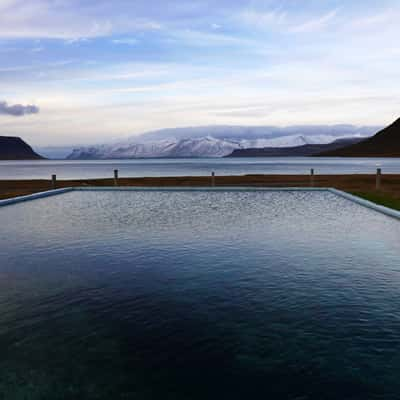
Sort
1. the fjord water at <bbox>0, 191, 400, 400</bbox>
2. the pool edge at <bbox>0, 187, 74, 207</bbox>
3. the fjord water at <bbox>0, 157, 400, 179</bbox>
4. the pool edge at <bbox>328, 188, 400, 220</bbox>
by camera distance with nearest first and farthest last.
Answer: the fjord water at <bbox>0, 191, 400, 400</bbox>
the pool edge at <bbox>328, 188, 400, 220</bbox>
the pool edge at <bbox>0, 187, 74, 207</bbox>
the fjord water at <bbox>0, 157, 400, 179</bbox>

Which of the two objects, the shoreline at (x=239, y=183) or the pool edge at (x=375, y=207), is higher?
the shoreline at (x=239, y=183)

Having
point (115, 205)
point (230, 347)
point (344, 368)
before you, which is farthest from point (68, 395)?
point (115, 205)

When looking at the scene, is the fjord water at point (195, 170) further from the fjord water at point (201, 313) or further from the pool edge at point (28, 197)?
the fjord water at point (201, 313)

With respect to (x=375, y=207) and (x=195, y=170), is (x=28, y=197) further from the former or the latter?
(x=195, y=170)

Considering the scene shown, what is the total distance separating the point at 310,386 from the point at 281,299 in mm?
2286

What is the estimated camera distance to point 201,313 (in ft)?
19.0

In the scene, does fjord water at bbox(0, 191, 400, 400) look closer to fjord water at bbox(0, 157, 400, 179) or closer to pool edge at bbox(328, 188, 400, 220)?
pool edge at bbox(328, 188, 400, 220)

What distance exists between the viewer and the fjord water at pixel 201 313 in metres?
4.12

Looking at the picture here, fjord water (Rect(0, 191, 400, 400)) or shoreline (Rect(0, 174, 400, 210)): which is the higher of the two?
shoreline (Rect(0, 174, 400, 210))

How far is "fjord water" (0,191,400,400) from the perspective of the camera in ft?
13.5

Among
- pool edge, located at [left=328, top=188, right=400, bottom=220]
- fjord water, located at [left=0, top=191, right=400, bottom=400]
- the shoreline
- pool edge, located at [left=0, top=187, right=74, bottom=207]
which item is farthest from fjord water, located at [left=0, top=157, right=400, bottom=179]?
fjord water, located at [left=0, top=191, right=400, bottom=400]

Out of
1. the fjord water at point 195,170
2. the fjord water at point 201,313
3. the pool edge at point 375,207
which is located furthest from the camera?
the fjord water at point 195,170

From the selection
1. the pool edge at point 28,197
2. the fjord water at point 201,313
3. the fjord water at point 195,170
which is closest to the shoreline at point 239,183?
the pool edge at point 28,197

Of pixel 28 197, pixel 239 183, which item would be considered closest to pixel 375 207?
pixel 28 197
